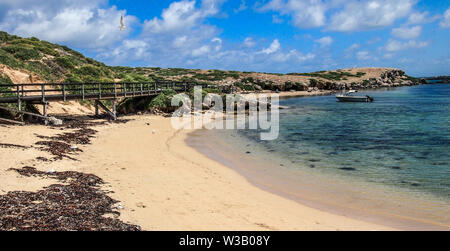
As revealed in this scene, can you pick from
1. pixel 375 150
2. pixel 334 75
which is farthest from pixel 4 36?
pixel 334 75

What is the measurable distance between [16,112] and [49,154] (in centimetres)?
995

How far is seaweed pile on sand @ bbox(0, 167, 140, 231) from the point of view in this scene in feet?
23.2

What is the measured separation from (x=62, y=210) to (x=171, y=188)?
387 cm

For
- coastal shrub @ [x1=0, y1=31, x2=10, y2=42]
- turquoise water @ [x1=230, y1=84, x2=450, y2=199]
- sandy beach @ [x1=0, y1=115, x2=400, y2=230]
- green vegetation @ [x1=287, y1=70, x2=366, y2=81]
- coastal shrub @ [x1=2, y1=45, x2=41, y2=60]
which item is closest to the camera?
sandy beach @ [x1=0, y1=115, x2=400, y2=230]

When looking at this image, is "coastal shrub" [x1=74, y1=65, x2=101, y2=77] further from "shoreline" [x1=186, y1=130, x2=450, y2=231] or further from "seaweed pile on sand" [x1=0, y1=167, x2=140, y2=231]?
"seaweed pile on sand" [x1=0, y1=167, x2=140, y2=231]

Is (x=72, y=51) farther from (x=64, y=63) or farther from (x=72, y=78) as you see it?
(x=72, y=78)

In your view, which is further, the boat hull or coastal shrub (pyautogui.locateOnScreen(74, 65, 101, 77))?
the boat hull

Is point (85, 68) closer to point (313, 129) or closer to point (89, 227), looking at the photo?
point (313, 129)

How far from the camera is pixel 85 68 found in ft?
128

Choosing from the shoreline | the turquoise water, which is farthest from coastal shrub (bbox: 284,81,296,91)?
the shoreline

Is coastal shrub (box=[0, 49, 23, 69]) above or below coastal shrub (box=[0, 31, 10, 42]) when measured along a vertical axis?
below

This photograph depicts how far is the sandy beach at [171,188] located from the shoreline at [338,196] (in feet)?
1.64

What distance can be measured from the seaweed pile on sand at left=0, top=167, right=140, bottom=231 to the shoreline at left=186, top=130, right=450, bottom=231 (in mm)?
5689
